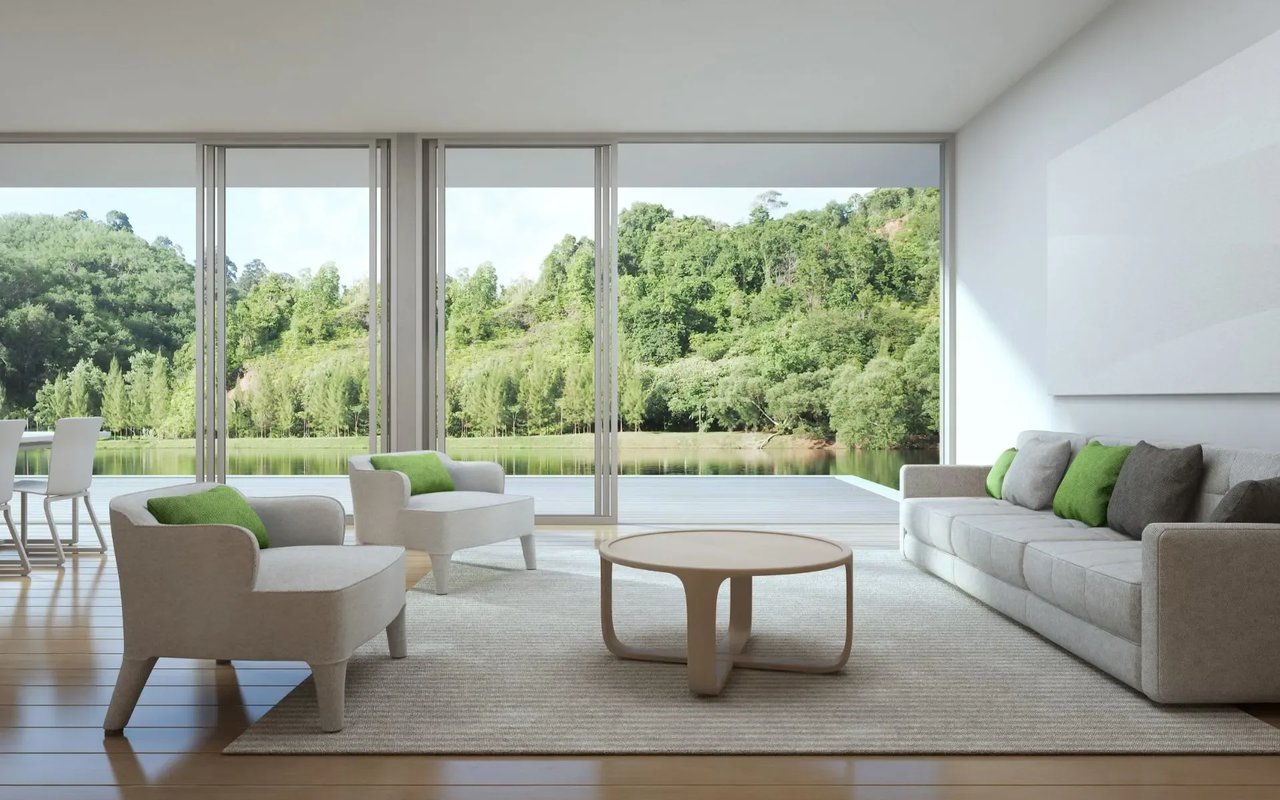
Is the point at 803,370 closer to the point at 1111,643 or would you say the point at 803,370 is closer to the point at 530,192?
the point at 530,192

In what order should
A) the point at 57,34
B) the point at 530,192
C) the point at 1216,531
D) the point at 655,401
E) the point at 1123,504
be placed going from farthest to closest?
the point at 655,401 → the point at 530,192 → the point at 57,34 → the point at 1123,504 → the point at 1216,531

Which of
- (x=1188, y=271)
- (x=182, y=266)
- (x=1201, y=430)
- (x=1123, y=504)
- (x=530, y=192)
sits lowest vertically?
(x=1123, y=504)

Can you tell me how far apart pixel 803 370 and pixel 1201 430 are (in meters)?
9.22

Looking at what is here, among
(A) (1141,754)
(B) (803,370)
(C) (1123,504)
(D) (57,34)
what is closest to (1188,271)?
(C) (1123,504)

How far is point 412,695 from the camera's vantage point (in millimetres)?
2979

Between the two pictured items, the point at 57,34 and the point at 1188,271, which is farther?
the point at 57,34

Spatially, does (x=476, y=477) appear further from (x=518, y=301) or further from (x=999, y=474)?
(x=999, y=474)

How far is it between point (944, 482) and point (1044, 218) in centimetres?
169

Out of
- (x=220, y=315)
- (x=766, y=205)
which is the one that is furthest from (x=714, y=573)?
(x=766, y=205)

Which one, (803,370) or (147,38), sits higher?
(147,38)

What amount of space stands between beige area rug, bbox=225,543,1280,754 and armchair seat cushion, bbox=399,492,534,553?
450 millimetres

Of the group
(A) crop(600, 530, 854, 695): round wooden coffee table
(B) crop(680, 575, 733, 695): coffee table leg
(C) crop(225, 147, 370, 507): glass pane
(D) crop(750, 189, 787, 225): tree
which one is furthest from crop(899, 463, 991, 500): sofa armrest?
(D) crop(750, 189, 787, 225): tree

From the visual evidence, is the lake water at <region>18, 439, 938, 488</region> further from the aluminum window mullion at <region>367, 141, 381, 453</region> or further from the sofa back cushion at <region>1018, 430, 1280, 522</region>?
the sofa back cushion at <region>1018, 430, 1280, 522</region>

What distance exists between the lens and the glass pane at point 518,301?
23.4 ft
